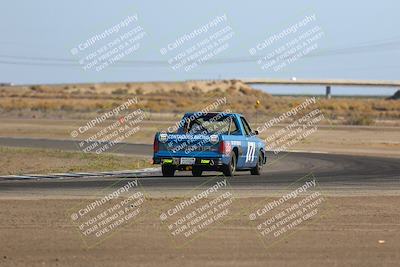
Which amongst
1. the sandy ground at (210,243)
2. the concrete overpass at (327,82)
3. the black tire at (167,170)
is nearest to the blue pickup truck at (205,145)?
the black tire at (167,170)

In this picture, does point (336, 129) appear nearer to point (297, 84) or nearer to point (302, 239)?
point (302, 239)

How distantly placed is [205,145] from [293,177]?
2.20 meters

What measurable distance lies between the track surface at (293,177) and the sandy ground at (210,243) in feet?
17.2

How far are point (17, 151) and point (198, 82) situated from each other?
111 metres

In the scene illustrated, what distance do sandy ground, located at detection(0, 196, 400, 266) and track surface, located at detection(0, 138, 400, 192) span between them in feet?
17.2

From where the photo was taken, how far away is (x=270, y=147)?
146 feet

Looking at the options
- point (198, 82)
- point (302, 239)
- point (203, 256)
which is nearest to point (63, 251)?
point (203, 256)

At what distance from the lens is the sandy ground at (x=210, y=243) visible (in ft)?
35.7

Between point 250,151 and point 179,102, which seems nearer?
point 250,151

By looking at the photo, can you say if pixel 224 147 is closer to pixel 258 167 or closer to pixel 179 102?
pixel 258 167

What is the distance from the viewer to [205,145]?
23.0 meters

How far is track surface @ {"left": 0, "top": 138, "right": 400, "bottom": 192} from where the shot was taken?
20.8 metres

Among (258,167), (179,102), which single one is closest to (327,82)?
(179,102)

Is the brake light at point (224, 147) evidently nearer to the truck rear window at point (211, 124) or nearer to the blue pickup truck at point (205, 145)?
the blue pickup truck at point (205, 145)
